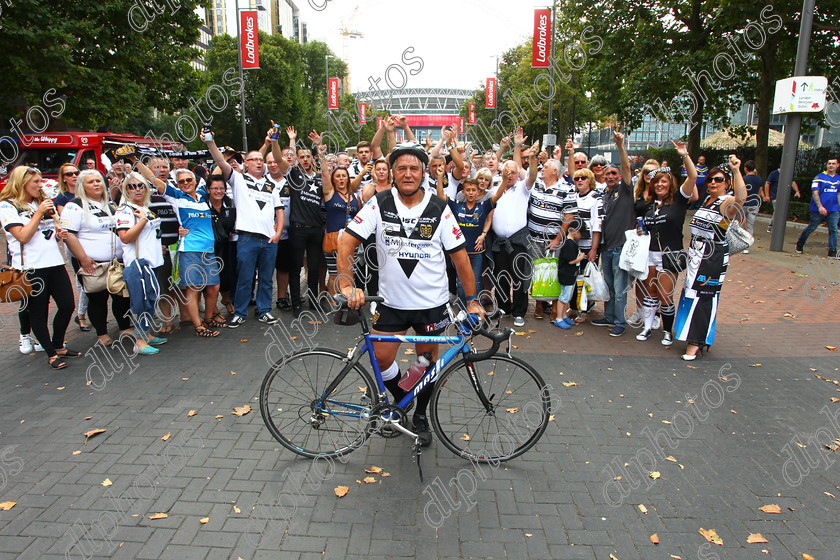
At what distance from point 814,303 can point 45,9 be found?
20.5 meters

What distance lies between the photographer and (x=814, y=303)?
8.56 metres

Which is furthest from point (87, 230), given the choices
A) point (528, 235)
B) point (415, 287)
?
point (528, 235)

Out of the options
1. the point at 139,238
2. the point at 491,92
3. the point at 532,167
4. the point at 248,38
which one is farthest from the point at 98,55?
the point at 491,92

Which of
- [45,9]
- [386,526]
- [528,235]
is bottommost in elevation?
[386,526]

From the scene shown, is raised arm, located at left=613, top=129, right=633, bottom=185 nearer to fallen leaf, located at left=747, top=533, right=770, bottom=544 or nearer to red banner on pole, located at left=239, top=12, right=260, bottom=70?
fallen leaf, located at left=747, top=533, right=770, bottom=544

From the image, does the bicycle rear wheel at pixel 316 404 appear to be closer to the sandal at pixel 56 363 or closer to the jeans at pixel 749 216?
the sandal at pixel 56 363

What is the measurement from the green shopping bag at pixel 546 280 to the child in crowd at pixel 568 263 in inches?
2.6

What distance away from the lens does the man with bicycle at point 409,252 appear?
3.75 metres

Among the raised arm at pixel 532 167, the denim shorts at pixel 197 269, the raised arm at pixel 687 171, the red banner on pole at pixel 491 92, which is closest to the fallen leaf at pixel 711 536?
the raised arm at pixel 687 171

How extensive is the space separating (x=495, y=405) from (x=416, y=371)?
2.04 feet

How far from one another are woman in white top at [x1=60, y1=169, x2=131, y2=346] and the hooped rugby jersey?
3.65m

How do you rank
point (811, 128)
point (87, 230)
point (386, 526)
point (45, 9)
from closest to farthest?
point (386, 526) < point (87, 230) < point (45, 9) < point (811, 128)

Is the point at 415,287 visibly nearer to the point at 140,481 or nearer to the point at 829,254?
the point at 140,481

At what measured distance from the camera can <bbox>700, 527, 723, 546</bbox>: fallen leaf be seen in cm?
314
